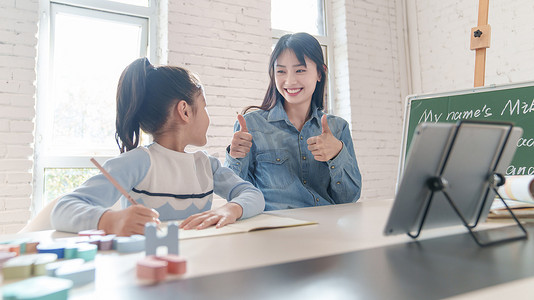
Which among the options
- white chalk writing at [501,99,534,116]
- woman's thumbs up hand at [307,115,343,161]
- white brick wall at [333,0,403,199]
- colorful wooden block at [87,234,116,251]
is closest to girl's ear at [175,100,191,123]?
woman's thumbs up hand at [307,115,343,161]

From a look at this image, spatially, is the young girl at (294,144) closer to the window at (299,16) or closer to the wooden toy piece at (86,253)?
the wooden toy piece at (86,253)

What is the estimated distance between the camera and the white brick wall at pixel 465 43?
317 centimetres

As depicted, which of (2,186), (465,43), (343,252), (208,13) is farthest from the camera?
(465,43)

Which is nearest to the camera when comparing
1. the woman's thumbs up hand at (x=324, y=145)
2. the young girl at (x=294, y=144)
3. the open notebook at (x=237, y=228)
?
the open notebook at (x=237, y=228)

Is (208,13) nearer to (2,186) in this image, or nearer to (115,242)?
(2,186)

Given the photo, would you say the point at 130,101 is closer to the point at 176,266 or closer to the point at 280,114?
the point at 280,114

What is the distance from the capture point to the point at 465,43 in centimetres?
361

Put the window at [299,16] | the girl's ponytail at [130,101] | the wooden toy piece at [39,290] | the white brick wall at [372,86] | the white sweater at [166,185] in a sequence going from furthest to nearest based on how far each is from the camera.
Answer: the white brick wall at [372,86] < the window at [299,16] < the girl's ponytail at [130,101] < the white sweater at [166,185] < the wooden toy piece at [39,290]

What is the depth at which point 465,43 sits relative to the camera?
3605mm

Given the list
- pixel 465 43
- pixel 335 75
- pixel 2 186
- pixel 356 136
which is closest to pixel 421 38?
pixel 465 43

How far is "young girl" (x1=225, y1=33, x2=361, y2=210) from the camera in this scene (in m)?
1.39

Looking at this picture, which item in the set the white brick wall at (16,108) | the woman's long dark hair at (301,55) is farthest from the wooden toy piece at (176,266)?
the white brick wall at (16,108)

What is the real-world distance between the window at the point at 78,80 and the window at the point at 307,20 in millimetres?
1260

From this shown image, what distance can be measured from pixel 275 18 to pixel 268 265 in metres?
3.51
